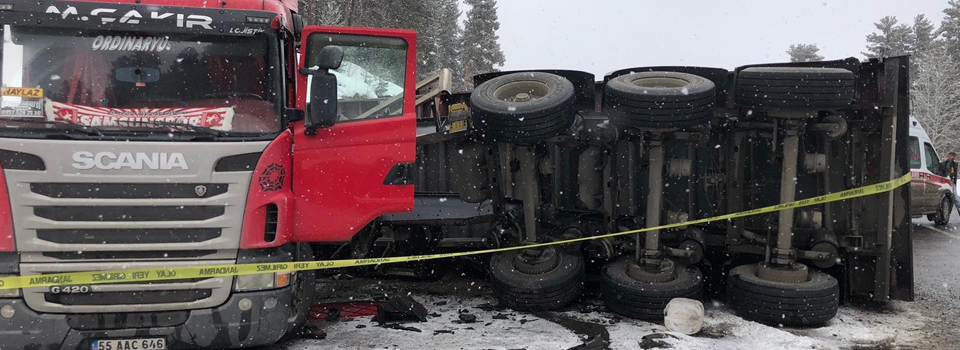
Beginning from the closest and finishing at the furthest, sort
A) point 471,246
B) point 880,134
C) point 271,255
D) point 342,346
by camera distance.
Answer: point 271,255
point 342,346
point 880,134
point 471,246

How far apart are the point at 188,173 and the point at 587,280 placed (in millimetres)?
4008

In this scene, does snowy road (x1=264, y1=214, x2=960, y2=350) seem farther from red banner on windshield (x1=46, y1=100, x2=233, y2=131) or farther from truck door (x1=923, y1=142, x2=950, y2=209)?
truck door (x1=923, y1=142, x2=950, y2=209)

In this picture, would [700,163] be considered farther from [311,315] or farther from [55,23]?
[55,23]

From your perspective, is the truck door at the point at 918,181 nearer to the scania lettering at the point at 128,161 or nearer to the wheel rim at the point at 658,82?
the wheel rim at the point at 658,82

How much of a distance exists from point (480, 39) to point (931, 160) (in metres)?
34.2

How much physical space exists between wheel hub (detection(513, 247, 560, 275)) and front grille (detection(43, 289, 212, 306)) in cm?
283

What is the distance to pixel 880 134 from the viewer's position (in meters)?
6.09

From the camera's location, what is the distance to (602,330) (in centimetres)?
566

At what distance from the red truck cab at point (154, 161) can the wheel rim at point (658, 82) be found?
257 centimetres

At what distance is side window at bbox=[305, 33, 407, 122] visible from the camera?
5121mm

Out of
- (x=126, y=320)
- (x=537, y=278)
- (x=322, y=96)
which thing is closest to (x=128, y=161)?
(x=126, y=320)

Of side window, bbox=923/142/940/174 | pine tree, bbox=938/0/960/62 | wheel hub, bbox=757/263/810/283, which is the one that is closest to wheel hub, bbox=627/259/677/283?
wheel hub, bbox=757/263/810/283

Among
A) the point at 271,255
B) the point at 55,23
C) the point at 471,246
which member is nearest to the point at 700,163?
the point at 471,246

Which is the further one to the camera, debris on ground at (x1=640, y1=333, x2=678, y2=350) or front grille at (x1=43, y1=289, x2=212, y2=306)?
debris on ground at (x1=640, y1=333, x2=678, y2=350)
